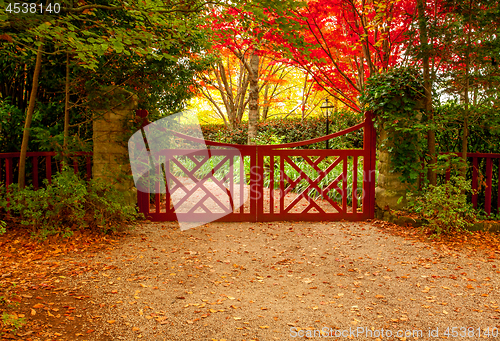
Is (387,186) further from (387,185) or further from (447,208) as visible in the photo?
(447,208)

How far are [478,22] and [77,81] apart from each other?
560 centimetres

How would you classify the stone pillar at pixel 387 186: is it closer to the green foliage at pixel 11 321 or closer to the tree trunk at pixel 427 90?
the tree trunk at pixel 427 90

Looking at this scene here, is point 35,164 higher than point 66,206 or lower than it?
higher

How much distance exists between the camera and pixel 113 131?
5.06 metres

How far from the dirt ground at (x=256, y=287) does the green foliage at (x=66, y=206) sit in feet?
0.96

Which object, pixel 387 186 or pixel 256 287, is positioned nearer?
pixel 256 287

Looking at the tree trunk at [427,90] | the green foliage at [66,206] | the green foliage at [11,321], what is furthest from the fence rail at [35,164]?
the tree trunk at [427,90]

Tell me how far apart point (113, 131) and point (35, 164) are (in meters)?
1.16

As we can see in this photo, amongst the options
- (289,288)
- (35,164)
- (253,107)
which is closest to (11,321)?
(289,288)

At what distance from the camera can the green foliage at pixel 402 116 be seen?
5.06 m

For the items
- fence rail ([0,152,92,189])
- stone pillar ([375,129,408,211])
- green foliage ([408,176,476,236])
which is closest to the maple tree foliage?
stone pillar ([375,129,408,211])

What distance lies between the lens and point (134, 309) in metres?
2.62

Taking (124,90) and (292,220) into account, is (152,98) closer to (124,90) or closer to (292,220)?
(124,90)

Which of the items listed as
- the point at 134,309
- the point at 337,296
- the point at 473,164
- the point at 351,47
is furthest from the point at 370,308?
the point at 351,47
